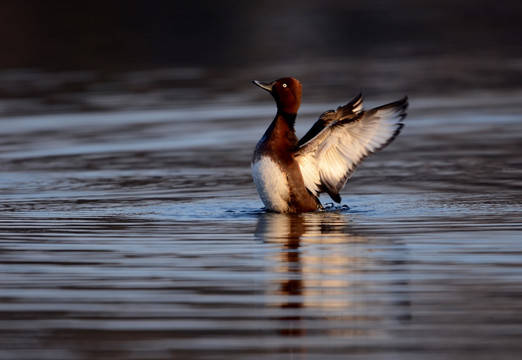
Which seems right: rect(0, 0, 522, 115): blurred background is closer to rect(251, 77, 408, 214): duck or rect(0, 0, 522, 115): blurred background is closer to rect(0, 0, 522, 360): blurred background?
rect(0, 0, 522, 360): blurred background

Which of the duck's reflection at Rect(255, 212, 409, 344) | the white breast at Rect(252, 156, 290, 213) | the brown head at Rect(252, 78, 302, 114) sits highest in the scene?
the brown head at Rect(252, 78, 302, 114)

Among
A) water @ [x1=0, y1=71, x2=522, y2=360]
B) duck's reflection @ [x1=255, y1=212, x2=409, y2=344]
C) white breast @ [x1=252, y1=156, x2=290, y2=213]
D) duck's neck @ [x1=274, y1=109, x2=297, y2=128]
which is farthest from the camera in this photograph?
duck's neck @ [x1=274, y1=109, x2=297, y2=128]

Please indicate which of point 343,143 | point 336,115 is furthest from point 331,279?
point 343,143

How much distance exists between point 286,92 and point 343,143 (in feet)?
2.15

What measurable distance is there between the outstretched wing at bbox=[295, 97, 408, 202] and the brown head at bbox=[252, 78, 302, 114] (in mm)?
413

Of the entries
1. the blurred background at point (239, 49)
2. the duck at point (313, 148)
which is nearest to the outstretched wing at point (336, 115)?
the duck at point (313, 148)

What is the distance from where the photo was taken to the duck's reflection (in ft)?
21.0

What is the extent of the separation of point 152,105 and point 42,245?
10211mm

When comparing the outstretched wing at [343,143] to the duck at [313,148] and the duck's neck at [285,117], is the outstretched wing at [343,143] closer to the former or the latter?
the duck at [313,148]

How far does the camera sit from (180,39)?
3006cm

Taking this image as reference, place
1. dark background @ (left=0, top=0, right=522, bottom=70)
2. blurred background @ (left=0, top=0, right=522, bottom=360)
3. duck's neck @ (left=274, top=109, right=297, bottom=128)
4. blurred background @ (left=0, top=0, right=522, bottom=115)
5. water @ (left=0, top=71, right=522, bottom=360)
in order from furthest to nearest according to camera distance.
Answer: dark background @ (left=0, top=0, right=522, bottom=70) → blurred background @ (left=0, top=0, right=522, bottom=115) → duck's neck @ (left=274, top=109, right=297, bottom=128) → blurred background @ (left=0, top=0, right=522, bottom=360) → water @ (left=0, top=71, right=522, bottom=360)

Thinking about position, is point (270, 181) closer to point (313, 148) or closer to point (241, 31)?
point (313, 148)

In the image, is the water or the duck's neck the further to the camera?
the duck's neck

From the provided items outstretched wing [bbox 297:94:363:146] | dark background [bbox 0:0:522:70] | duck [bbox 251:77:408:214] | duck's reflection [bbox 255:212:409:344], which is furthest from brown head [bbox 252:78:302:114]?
dark background [bbox 0:0:522:70]
